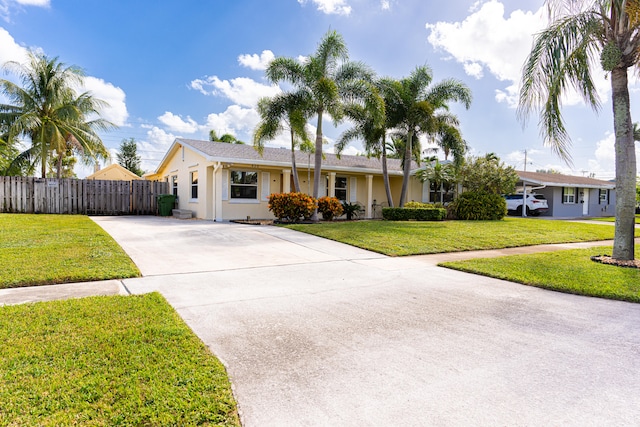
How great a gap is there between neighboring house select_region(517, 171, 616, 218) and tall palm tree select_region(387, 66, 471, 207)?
1030 centimetres

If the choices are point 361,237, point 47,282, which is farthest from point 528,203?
point 47,282

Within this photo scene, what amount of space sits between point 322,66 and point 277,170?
5.37m

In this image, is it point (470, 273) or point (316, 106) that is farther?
point (316, 106)

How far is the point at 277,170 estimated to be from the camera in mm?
17484

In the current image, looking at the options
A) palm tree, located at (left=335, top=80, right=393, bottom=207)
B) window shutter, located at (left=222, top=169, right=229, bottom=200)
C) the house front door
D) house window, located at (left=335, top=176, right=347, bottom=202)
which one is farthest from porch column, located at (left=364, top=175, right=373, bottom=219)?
the house front door

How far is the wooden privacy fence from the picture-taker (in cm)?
1764

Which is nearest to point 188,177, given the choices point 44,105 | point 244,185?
point 244,185

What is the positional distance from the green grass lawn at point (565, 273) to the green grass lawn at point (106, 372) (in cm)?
521

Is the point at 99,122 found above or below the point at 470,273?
above

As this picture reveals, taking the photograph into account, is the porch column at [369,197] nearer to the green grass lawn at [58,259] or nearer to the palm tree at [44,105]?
the green grass lawn at [58,259]

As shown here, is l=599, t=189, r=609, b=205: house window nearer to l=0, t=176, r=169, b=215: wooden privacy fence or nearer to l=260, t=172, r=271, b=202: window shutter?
l=260, t=172, r=271, b=202: window shutter

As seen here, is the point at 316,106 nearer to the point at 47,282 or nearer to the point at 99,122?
the point at 47,282

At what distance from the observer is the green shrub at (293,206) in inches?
556

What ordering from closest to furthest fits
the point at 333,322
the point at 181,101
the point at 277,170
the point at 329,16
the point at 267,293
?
the point at 333,322 < the point at 267,293 < the point at 329,16 < the point at 277,170 < the point at 181,101
